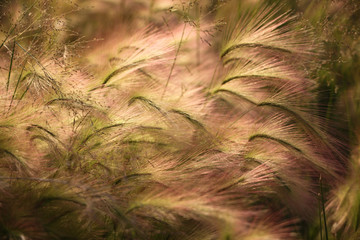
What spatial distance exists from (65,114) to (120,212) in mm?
470

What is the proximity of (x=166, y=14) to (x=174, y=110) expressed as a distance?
0.89 meters

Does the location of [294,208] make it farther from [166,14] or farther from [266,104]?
[166,14]

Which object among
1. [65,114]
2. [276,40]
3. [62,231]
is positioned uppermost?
[276,40]

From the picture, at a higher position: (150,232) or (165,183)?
(165,183)

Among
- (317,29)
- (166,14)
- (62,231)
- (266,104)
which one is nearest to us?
(62,231)

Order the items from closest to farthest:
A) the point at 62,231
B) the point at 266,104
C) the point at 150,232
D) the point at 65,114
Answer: the point at 62,231 < the point at 150,232 < the point at 65,114 < the point at 266,104

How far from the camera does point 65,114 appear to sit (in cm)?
146

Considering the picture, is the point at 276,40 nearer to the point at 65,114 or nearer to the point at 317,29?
the point at 317,29

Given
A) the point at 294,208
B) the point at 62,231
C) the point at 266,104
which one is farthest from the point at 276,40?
the point at 62,231

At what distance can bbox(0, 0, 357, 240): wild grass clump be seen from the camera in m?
1.13

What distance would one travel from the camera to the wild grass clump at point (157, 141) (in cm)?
113

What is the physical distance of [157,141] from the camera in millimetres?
1515

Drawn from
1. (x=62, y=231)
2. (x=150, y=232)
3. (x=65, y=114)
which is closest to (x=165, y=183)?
(x=150, y=232)

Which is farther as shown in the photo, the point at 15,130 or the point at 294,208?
the point at 294,208
